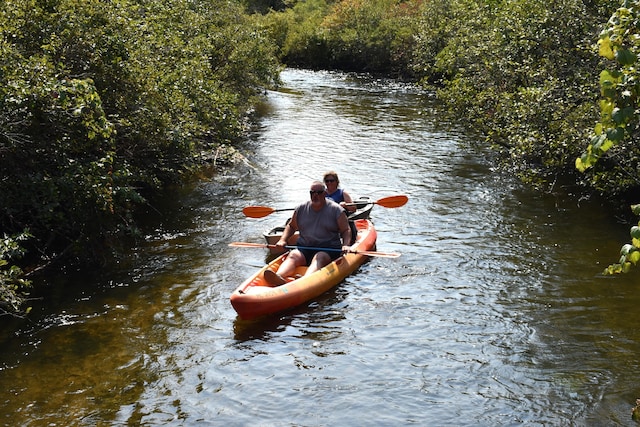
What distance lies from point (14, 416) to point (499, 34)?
11.2 m

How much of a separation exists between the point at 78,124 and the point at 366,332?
432 cm

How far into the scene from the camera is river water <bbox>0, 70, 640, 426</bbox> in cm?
638

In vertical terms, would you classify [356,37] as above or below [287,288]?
above

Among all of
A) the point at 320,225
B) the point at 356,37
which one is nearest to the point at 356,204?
the point at 320,225

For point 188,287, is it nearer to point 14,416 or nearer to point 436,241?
point 14,416

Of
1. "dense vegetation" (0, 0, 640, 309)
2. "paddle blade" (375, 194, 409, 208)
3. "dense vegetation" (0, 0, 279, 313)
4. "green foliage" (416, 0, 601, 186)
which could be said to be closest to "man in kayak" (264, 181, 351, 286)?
"paddle blade" (375, 194, 409, 208)

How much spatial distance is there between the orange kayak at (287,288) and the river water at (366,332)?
0.17 metres

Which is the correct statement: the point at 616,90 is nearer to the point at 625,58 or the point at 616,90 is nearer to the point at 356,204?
the point at 625,58

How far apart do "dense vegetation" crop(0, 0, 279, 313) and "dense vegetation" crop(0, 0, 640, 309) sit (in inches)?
0.8

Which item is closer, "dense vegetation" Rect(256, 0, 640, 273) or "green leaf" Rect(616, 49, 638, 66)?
"green leaf" Rect(616, 49, 638, 66)

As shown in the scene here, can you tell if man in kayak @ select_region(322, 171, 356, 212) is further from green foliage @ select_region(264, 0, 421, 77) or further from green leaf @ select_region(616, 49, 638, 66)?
green foliage @ select_region(264, 0, 421, 77)

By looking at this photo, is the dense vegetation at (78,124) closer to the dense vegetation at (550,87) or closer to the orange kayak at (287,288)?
the orange kayak at (287,288)

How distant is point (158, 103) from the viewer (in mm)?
11016

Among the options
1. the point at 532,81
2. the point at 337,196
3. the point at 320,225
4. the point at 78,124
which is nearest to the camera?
the point at 78,124
